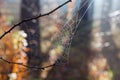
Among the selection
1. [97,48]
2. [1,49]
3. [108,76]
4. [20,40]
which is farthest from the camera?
[97,48]

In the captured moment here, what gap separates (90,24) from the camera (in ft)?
35.2

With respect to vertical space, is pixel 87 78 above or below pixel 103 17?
below

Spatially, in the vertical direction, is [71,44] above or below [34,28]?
below

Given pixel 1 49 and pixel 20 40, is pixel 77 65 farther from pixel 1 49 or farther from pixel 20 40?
pixel 20 40

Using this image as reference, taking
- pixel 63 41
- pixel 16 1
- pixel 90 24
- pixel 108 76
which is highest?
pixel 16 1

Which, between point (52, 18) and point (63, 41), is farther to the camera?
point (52, 18)

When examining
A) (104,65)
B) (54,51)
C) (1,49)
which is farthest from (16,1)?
(1,49)

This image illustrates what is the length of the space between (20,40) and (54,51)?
4173 millimetres

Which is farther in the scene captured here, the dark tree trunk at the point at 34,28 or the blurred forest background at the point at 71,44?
the dark tree trunk at the point at 34,28

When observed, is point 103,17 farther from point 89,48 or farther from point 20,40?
point 20,40

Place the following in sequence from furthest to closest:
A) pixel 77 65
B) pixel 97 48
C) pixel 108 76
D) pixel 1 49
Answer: pixel 97 48 → pixel 77 65 → pixel 108 76 → pixel 1 49

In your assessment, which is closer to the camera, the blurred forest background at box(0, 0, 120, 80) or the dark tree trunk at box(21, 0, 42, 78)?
the blurred forest background at box(0, 0, 120, 80)

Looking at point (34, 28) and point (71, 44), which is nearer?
point (34, 28)

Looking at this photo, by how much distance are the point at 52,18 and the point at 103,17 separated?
1.49 meters
